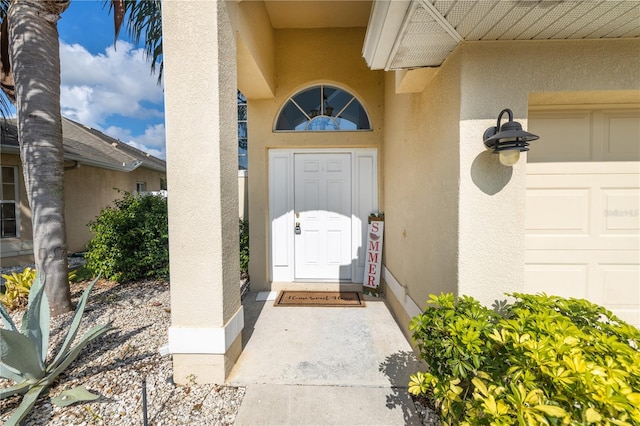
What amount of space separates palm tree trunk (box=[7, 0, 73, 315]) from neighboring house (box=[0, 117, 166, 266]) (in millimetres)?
1957

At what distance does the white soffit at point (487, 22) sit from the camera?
1.76 m

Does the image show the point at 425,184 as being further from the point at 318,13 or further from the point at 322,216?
the point at 318,13

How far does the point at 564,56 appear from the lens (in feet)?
7.06

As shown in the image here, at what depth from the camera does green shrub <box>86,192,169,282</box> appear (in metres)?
4.79

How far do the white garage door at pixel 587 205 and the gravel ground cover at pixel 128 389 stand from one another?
3148mm

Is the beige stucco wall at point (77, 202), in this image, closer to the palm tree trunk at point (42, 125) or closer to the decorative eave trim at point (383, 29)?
the palm tree trunk at point (42, 125)

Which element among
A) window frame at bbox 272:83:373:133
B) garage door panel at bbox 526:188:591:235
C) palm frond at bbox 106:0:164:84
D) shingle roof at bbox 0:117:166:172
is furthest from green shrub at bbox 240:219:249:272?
shingle roof at bbox 0:117:166:172

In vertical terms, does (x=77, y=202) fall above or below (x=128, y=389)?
above

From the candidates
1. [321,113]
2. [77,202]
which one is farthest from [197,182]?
[77,202]

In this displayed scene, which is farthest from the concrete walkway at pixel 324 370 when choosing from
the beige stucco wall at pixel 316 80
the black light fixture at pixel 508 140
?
the beige stucco wall at pixel 316 80

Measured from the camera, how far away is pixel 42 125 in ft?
11.3

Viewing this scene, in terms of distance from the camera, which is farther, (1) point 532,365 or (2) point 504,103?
(2) point 504,103

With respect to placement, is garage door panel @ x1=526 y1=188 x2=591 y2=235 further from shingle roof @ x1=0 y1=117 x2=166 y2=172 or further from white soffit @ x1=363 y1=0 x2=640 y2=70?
shingle roof @ x1=0 y1=117 x2=166 y2=172

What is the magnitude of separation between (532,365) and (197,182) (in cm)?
269
